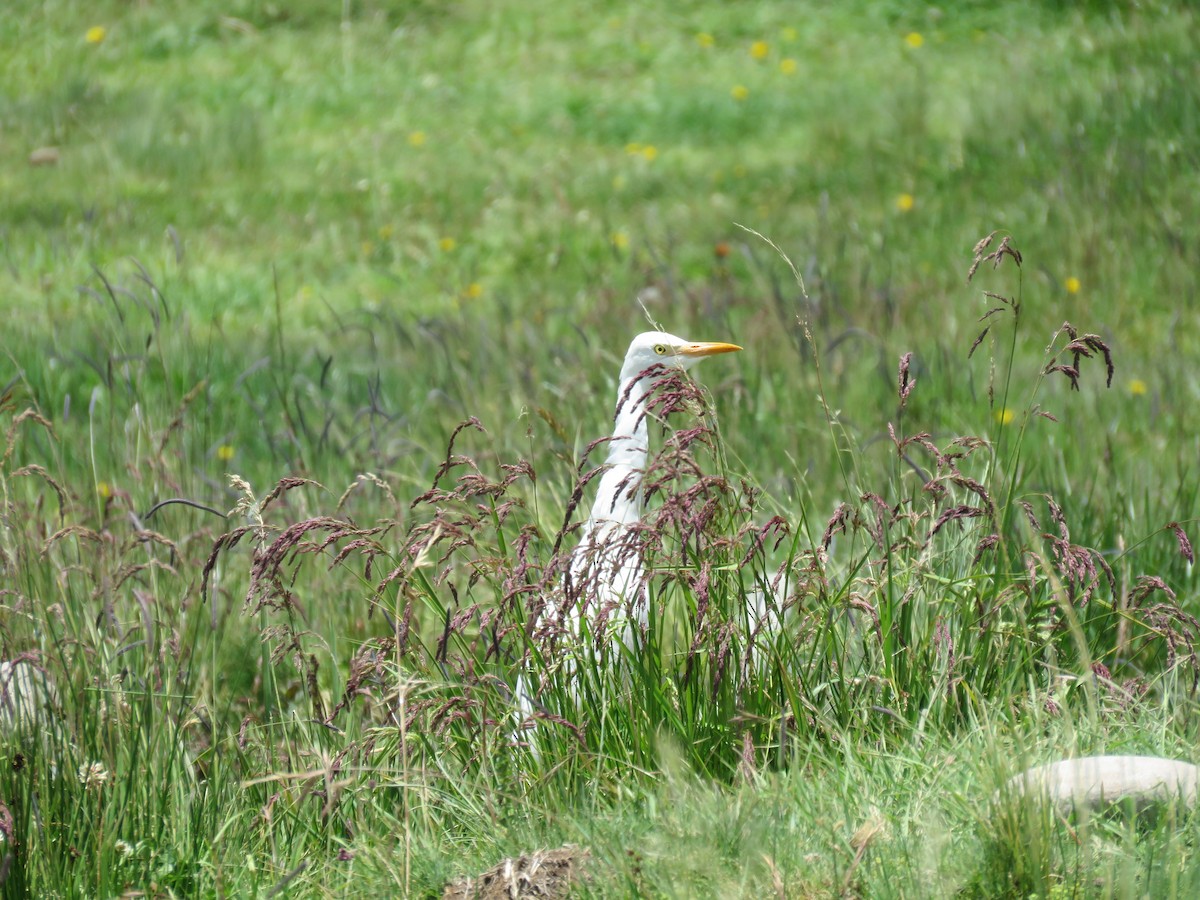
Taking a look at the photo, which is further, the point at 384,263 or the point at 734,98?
the point at 734,98

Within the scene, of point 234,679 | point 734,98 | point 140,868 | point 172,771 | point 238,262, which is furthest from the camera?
point 734,98

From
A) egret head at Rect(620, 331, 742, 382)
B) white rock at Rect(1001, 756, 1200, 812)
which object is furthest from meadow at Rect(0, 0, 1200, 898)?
egret head at Rect(620, 331, 742, 382)

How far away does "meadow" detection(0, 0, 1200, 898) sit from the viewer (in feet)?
7.07

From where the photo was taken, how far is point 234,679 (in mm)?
3145

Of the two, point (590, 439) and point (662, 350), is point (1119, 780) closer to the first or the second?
point (662, 350)

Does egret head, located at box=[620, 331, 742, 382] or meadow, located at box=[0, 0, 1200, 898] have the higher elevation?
egret head, located at box=[620, 331, 742, 382]

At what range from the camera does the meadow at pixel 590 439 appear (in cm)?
215

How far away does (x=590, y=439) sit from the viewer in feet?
13.1

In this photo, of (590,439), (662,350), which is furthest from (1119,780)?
(590,439)

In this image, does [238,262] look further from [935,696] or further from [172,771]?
[935,696]

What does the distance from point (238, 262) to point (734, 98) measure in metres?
3.81

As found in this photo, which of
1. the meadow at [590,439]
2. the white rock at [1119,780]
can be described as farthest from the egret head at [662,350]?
the white rock at [1119,780]

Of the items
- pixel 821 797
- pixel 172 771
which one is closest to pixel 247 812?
pixel 172 771

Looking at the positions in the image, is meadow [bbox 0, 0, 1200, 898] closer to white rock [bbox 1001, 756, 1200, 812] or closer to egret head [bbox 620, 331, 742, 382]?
white rock [bbox 1001, 756, 1200, 812]
